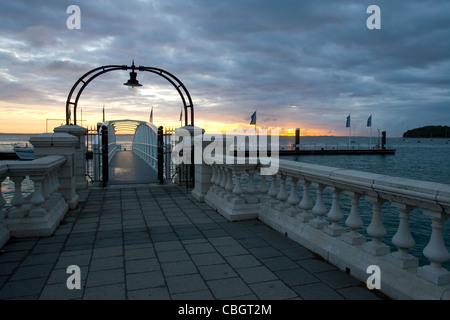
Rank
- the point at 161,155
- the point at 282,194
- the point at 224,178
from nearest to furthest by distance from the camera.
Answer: the point at 282,194, the point at 224,178, the point at 161,155

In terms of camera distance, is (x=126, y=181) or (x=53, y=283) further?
(x=126, y=181)

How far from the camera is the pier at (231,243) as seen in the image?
9.80ft

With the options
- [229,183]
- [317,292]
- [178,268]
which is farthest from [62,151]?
[317,292]

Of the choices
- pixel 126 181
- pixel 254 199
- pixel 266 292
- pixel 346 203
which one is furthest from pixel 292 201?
pixel 346 203

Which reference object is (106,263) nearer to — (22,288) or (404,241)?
(22,288)

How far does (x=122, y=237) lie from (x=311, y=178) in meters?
3.00

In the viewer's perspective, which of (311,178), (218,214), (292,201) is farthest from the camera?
(218,214)

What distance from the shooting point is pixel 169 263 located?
156 inches

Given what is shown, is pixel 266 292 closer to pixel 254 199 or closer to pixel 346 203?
pixel 254 199

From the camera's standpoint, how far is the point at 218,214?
21.6ft

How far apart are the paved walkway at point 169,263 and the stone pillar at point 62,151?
43.8 inches

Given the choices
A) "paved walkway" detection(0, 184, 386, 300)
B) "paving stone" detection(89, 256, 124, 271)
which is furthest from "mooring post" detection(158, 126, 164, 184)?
"paving stone" detection(89, 256, 124, 271)

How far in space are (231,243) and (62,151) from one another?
447cm

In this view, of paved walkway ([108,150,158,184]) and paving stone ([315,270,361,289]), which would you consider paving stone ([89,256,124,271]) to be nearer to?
paving stone ([315,270,361,289])
